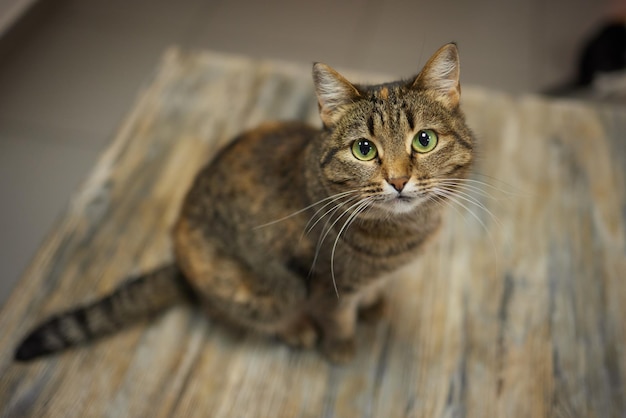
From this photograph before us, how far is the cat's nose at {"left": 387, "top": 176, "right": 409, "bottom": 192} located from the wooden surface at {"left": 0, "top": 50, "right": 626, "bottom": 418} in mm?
281

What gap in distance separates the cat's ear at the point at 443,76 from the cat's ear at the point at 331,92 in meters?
Result: 0.13

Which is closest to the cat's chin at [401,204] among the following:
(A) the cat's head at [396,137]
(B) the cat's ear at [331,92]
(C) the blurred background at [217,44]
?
(A) the cat's head at [396,137]

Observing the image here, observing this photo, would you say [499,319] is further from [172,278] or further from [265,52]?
[265,52]

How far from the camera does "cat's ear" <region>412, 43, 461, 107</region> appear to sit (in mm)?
1019

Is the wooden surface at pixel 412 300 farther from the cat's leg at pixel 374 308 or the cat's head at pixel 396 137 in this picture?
the cat's head at pixel 396 137

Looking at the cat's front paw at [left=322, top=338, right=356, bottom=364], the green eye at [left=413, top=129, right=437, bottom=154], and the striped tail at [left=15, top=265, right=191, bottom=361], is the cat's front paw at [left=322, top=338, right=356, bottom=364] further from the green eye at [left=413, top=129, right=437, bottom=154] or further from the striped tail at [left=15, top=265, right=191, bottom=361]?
the green eye at [left=413, top=129, right=437, bottom=154]

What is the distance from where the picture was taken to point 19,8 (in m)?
2.40

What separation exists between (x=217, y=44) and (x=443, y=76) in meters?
1.82

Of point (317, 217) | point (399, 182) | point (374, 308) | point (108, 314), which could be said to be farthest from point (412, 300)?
point (108, 314)

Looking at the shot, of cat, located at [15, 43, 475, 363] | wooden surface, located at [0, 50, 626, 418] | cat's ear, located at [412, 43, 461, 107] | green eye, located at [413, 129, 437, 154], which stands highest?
cat's ear, located at [412, 43, 461, 107]

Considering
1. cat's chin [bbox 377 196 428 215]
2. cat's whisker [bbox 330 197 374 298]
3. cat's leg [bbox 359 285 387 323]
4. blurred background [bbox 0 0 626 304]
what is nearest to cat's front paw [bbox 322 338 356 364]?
cat's leg [bbox 359 285 387 323]

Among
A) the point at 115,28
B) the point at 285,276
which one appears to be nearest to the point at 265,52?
the point at 115,28

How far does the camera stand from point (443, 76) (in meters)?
1.07

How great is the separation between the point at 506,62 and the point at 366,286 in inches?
69.0
